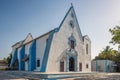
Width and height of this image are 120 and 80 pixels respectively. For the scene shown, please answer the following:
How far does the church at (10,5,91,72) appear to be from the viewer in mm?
26406

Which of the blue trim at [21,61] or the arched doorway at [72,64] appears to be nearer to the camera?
the arched doorway at [72,64]

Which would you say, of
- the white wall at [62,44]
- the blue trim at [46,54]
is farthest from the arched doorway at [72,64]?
the blue trim at [46,54]

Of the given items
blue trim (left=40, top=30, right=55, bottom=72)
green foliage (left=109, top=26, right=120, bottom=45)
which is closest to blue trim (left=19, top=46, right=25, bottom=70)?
blue trim (left=40, top=30, right=55, bottom=72)

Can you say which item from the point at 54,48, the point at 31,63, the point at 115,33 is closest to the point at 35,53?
the point at 31,63

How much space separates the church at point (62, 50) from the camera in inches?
1040

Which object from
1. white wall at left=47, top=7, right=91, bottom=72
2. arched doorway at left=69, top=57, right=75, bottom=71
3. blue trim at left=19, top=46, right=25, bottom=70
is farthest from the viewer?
blue trim at left=19, top=46, right=25, bottom=70

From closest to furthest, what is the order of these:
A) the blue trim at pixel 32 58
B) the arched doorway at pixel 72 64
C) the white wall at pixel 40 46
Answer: the white wall at pixel 40 46 < the blue trim at pixel 32 58 < the arched doorway at pixel 72 64

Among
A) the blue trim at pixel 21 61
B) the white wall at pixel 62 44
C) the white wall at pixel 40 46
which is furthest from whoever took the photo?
the blue trim at pixel 21 61

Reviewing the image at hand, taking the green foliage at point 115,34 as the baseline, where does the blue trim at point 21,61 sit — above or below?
below

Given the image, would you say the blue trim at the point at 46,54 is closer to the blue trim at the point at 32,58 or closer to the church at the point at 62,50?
the church at the point at 62,50

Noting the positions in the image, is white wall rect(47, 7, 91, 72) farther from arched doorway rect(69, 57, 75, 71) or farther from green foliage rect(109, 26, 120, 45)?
green foliage rect(109, 26, 120, 45)

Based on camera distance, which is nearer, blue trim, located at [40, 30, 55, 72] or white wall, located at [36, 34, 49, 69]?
blue trim, located at [40, 30, 55, 72]

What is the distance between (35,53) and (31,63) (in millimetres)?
1971

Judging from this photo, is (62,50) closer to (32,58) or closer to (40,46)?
(40,46)
